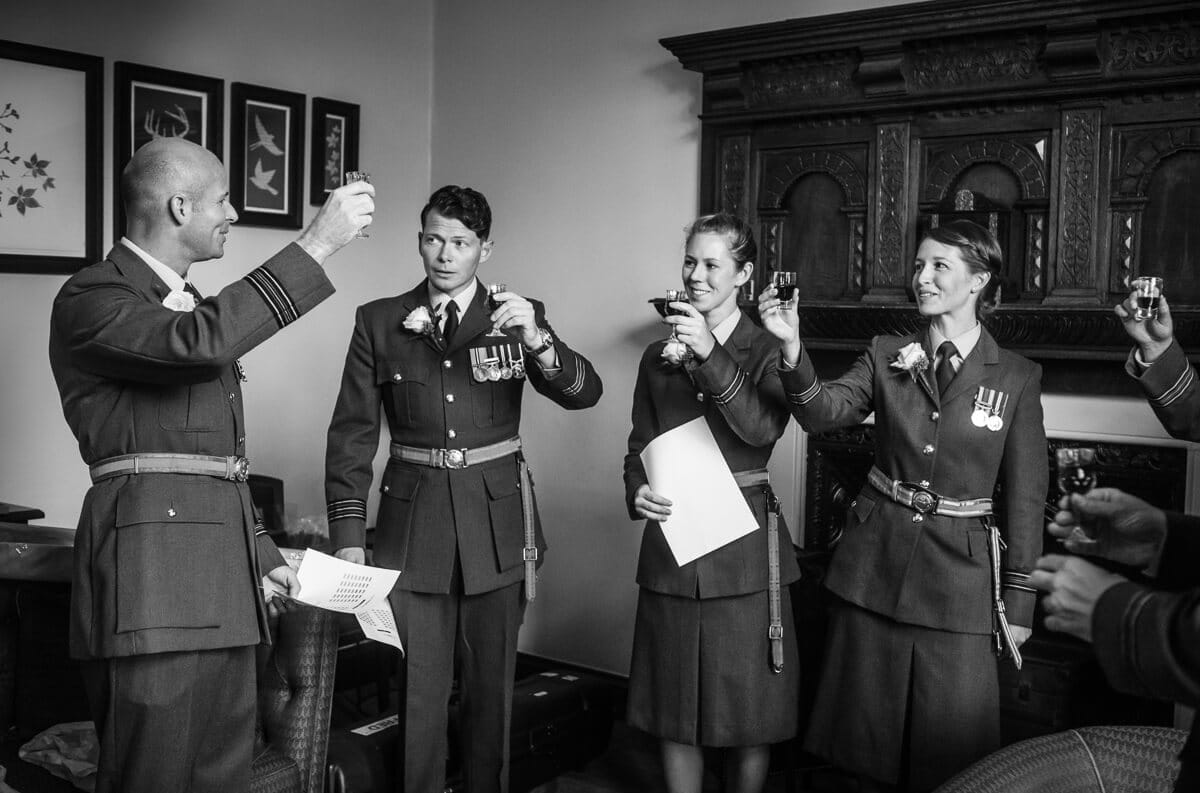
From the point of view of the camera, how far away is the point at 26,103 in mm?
3439

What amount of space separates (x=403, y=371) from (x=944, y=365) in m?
1.29

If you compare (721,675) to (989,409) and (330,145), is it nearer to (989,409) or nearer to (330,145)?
(989,409)

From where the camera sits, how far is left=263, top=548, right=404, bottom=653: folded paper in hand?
7.69ft

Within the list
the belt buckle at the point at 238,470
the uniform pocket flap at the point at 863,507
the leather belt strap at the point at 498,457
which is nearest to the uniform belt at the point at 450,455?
the leather belt strap at the point at 498,457

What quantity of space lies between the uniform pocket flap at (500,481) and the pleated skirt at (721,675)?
46 centimetres

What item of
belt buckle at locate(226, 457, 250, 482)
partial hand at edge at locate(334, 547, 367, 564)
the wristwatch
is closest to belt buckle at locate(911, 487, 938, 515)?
the wristwatch

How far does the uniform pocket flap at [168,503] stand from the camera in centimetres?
213

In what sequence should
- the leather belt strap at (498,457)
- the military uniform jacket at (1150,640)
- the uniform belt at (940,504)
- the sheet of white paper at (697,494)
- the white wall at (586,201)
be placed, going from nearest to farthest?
the military uniform jacket at (1150,640) < the uniform belt at (940,504) < the sheet of white paper at (697,494) < the leather belt strap at (498,457) < the white wall at (586,201)

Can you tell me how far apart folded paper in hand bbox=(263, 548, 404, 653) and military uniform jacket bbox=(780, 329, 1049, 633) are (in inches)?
39.1

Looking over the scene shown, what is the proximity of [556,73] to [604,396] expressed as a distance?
1195 millimetres

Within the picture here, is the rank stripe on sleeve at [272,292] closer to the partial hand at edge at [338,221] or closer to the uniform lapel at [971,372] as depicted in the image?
the partial hand at edge at [338,221]

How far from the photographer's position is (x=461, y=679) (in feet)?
9.71

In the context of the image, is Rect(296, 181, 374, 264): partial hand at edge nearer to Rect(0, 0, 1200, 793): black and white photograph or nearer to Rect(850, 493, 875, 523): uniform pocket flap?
Rect(0, 0, 1200, 793): black and white photograph

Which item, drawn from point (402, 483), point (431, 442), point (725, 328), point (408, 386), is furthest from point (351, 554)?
point (725, 328)
